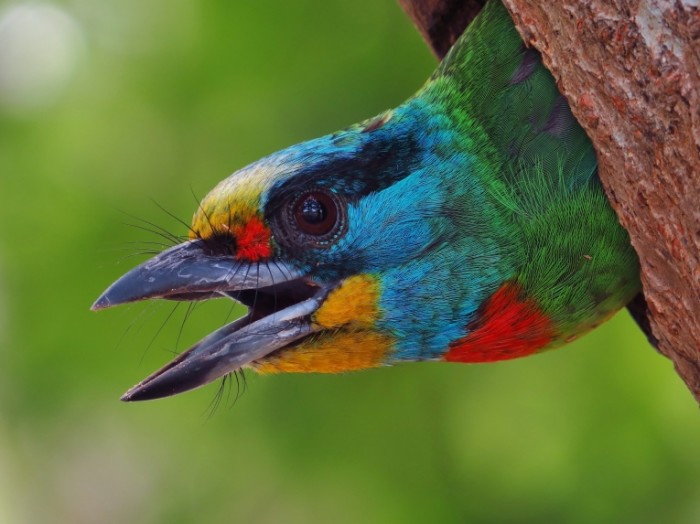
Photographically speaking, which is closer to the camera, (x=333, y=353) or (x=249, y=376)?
(x=333, y=353)

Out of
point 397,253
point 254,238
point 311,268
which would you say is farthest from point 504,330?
point 254,238

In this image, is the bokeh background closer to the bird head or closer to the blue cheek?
the bird head

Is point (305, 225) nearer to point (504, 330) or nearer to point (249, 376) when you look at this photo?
point (504, 330)

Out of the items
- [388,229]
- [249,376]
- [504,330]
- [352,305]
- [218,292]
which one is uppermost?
[218,292]

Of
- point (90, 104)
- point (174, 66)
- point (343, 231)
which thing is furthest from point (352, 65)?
point (343, 231)

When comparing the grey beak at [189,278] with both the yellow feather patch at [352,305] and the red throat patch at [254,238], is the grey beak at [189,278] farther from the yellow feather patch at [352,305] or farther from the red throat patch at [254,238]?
the yellow feather patch at [352,305]

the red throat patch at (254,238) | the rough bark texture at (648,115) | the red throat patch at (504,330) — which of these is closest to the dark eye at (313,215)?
the red throat patch at (254,238)

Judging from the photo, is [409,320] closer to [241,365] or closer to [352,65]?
[241,365]
